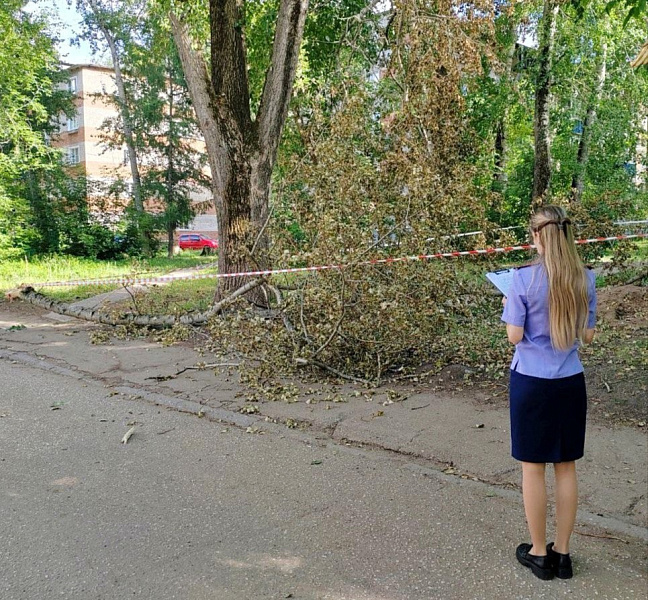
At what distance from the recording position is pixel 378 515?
13.8 feet

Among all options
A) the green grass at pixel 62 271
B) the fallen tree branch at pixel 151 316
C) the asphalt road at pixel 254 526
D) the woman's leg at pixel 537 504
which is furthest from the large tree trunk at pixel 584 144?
the woman's leg at pixel 537 504

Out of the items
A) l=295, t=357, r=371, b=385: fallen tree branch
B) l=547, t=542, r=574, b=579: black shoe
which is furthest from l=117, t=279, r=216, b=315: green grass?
l=547, t=542, r=574, b=579: black shoe

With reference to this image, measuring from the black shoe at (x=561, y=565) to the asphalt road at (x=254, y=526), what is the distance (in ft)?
0.21

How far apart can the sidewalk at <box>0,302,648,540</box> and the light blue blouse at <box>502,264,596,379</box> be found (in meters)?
1.26

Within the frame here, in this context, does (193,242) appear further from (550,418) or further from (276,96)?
(550,418)

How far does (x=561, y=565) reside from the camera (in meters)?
3.42

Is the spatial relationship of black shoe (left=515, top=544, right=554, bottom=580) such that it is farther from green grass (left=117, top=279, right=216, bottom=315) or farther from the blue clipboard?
green grass (left=117, top=279, right=216, bottom=315)

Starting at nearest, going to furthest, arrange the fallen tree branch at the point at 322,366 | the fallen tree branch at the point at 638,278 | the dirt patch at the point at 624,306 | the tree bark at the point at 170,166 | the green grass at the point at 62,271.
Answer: the fallen tree branch at the point at 322,366 → the dirt patch at the point at 624,306 → the fallen tree branch at the point at 638,278 → the green grass at the point at 62,271 → the tree bark at the point at 170,166

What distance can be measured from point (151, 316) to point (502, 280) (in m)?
8.32

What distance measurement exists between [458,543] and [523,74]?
14.5 m

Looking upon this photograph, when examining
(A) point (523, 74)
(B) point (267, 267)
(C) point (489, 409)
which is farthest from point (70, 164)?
(C) point (489, 409)

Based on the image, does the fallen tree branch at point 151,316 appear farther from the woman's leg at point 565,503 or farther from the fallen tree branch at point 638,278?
the woman's leg at point 565,503

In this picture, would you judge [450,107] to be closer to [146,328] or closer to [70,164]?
[146,328]

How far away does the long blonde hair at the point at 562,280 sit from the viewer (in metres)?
3.27
